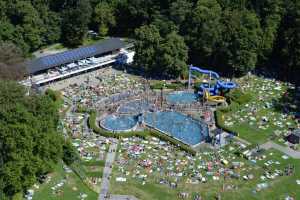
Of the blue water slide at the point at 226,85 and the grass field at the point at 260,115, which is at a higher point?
the blue water slide at the point at 226,85

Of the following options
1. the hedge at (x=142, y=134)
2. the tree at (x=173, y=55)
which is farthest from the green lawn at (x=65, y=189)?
the tree at (x=173, y=55)

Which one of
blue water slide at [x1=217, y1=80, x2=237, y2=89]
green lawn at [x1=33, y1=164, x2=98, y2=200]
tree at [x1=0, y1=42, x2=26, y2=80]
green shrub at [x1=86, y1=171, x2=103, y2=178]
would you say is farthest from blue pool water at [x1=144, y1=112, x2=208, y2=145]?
tree at [x1=0, y1=42, x2=26, y2=80]

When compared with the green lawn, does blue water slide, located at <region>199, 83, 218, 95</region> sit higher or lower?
higher

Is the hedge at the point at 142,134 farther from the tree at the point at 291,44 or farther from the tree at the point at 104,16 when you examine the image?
the tree at the point at 104,16

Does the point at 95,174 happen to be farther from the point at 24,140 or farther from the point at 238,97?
the point at 238,97

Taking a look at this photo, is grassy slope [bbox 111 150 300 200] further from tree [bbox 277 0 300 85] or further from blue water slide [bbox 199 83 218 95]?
tree [bbox 277 0 300 85]

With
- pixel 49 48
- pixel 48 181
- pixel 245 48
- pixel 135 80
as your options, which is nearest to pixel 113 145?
pixel 48 181

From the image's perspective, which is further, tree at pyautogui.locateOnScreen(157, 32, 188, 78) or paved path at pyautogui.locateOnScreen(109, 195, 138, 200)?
tree at pyautogui.locateOnScreen(157, 32, 188, 78)
